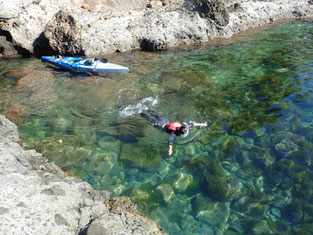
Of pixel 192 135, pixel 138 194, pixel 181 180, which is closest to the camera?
pixel 138 194

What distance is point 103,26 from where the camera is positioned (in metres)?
12.9

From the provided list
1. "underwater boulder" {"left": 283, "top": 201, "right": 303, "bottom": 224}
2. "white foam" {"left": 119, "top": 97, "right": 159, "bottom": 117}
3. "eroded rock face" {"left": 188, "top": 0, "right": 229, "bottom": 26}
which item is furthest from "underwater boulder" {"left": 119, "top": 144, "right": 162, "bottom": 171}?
"eroded rock face" {"left": 188, "top": 0, "right": 229, "bottom": 26}

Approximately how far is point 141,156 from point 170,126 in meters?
1.11

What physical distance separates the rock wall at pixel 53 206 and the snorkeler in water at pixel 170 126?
6.85 feet

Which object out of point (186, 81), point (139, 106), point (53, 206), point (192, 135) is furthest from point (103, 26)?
point (53, 206)

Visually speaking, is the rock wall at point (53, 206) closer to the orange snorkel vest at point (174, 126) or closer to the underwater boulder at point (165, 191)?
the underwater boulder at point (165, 191)

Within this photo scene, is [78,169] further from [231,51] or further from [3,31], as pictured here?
[3,31]

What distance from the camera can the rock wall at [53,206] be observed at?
3172 millimetres

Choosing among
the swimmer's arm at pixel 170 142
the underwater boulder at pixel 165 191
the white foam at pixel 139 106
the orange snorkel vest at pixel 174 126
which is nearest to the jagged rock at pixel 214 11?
the white foam at pixel 139 106

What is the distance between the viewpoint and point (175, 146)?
6102mm

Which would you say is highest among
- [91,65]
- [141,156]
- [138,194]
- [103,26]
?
[103,26]

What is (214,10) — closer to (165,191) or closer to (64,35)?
(64,35)

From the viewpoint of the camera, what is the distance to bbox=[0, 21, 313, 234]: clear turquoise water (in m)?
4.61

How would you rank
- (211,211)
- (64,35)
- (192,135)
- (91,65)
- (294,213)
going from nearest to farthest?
1. (294,213)
2. (211,211)
3. (192,135)
4. (91,65)
5. (64,35)
